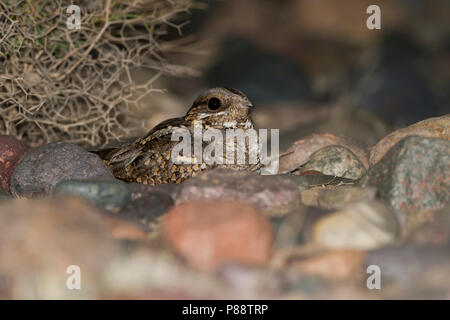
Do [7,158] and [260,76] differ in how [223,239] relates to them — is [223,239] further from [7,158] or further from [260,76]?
[260,76]

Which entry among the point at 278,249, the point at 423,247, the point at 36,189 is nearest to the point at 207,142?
the point at 36,189

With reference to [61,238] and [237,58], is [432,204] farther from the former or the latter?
[237,58]

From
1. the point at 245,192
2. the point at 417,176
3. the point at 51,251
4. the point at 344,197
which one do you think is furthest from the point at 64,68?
the point at 417,176

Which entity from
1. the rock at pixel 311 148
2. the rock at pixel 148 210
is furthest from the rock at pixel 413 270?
the rock at pixel 311 148

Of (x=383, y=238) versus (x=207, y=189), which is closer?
(x=383, y=238)

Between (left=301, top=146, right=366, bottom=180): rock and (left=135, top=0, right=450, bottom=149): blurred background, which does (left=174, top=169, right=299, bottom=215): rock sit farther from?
(left=135, top=0, right=450, bottom=149): blurred background

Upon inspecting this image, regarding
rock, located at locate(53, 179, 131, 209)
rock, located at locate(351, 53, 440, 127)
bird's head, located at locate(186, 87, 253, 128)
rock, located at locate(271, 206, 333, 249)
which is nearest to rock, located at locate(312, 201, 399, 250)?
rock, located at locate(271, 206, 333, 249)
